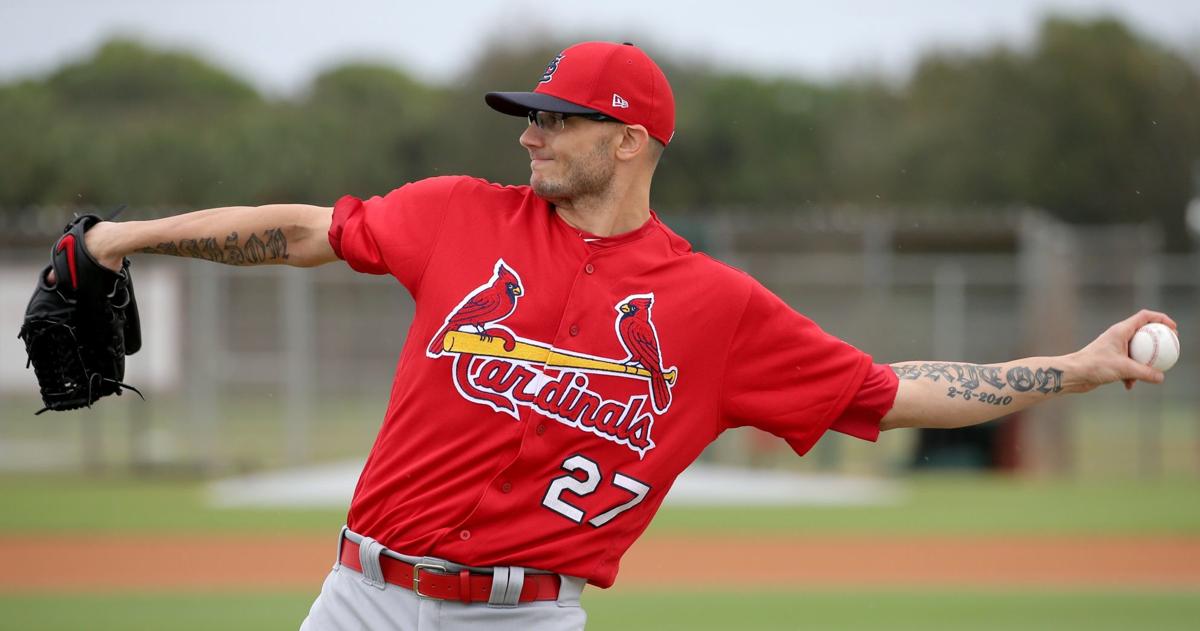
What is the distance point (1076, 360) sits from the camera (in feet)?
11.3

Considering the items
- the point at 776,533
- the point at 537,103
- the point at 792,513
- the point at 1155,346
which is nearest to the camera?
the point at 537,103

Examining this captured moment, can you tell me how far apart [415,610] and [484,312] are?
71cm

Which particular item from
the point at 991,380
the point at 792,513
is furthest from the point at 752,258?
the point at 991,380

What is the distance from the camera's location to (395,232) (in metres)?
3.24

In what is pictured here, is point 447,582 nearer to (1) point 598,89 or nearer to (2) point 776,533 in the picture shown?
(1) point 598,89

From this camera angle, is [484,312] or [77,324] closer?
[484,312]

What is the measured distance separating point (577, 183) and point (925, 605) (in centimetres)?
681

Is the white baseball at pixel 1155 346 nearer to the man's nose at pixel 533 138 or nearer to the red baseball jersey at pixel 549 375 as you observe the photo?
the red baseball jersey at pixel 549 375

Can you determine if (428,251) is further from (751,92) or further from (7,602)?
(751,92)

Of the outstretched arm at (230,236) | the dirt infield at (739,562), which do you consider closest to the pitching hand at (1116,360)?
the outstretched arm at (230,236)

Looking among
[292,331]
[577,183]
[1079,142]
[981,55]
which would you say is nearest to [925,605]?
[577,183]

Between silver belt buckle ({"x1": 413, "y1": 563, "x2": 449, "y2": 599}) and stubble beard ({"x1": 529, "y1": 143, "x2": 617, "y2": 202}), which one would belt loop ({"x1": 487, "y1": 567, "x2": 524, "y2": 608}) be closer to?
silver belt buckle ({"x1": 413, "y1": 563, "x2": 449, "y2": 599})

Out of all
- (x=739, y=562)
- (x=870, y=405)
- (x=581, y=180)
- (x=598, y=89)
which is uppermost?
(x=598, y=89)

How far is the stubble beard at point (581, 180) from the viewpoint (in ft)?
10.7
